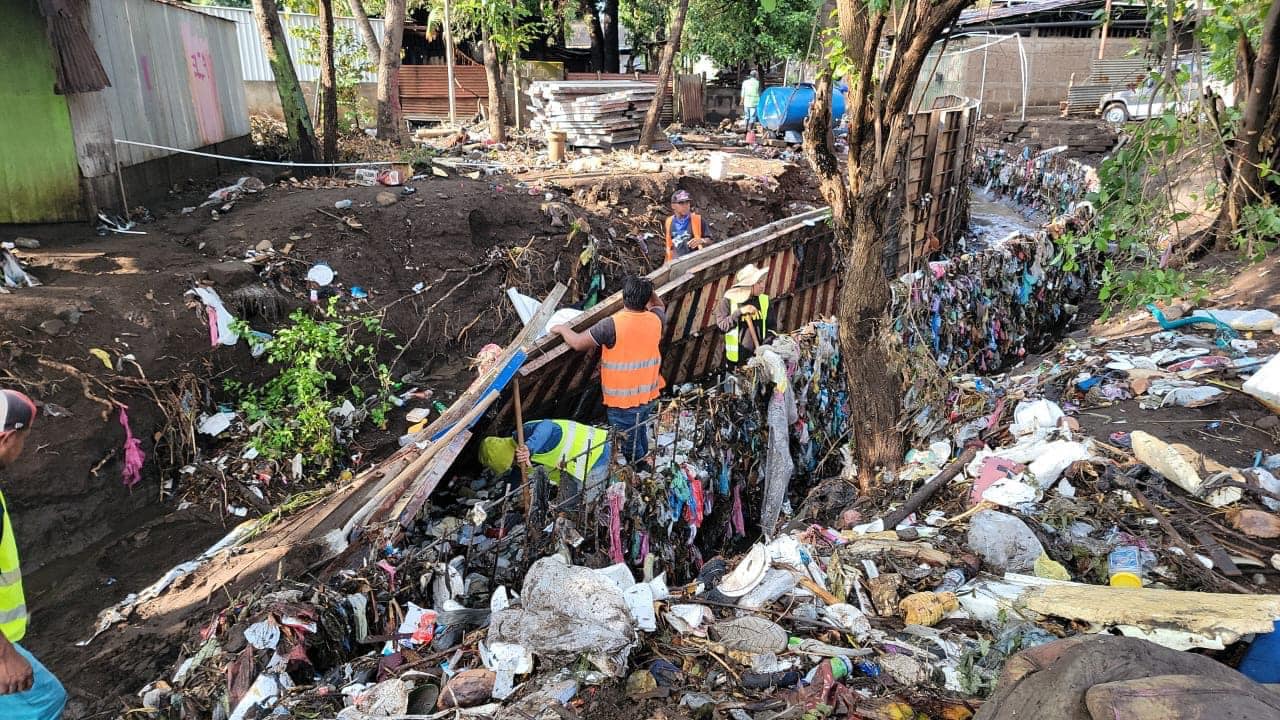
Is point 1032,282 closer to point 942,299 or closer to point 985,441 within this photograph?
point 942,299

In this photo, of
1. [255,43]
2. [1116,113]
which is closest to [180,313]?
[255,43]

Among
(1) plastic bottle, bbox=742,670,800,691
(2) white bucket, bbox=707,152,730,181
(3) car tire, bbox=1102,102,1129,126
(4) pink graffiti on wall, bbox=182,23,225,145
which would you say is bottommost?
(1) plastic bottle, bbox=742,670,800,691

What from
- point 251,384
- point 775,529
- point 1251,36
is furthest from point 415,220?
point 1251,36

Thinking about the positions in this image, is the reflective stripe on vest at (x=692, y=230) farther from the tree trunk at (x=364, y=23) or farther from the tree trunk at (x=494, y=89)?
the tree trunk at (x=364, y=23)

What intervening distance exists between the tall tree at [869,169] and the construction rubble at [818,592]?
0.33 m

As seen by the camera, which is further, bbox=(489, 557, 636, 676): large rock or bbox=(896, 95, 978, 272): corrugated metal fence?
bbox=(896, 95, 978, 272): corrugated metal fence

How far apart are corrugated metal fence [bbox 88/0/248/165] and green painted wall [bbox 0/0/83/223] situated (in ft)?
0.89

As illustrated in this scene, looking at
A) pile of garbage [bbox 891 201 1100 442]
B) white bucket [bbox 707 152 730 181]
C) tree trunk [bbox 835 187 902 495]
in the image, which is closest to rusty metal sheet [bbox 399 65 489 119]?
white bucket [bbox 707 152 730 181]

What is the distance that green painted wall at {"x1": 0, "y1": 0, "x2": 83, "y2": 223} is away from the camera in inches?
251

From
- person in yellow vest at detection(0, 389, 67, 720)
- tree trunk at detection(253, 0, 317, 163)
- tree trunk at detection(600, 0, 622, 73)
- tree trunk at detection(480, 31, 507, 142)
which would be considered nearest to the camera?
person in yellow vest at detection(0, 389, 67, 720)

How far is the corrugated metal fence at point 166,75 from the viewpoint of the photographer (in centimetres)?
722

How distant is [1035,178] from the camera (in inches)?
561

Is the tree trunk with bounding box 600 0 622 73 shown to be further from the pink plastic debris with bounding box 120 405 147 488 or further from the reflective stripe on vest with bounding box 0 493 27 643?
the reflective stripe on vest with bounding box 0 493 27 643

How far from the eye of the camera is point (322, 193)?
8039mm
